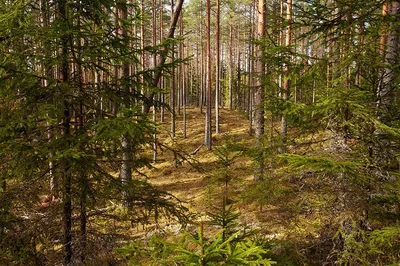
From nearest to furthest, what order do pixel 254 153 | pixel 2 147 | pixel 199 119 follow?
pixel 2 147, pixel 254 153, pixel 199 119

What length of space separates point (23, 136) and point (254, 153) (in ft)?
13.1

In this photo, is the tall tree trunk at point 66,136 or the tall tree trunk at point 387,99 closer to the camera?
the tall tree trunk at point 387,99

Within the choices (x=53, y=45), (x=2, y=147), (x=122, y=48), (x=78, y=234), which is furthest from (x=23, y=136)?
(x=122, y=48)

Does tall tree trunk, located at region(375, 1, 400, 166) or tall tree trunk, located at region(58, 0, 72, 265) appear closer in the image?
tall tree trunk, located at region(375, 1, 400, 166)

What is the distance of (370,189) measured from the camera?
170 inches

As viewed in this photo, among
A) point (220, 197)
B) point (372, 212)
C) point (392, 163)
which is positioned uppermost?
point (392, 163)

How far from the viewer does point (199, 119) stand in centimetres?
3030

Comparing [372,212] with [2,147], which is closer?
[2,147]

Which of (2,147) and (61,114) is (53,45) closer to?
(61,114)

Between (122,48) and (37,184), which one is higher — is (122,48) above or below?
above

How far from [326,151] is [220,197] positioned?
8950mm

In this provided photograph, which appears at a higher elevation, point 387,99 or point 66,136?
point 387,99

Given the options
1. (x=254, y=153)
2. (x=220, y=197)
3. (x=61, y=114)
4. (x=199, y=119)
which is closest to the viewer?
(x=61, y=114)

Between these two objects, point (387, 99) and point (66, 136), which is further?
point (387, 99)
